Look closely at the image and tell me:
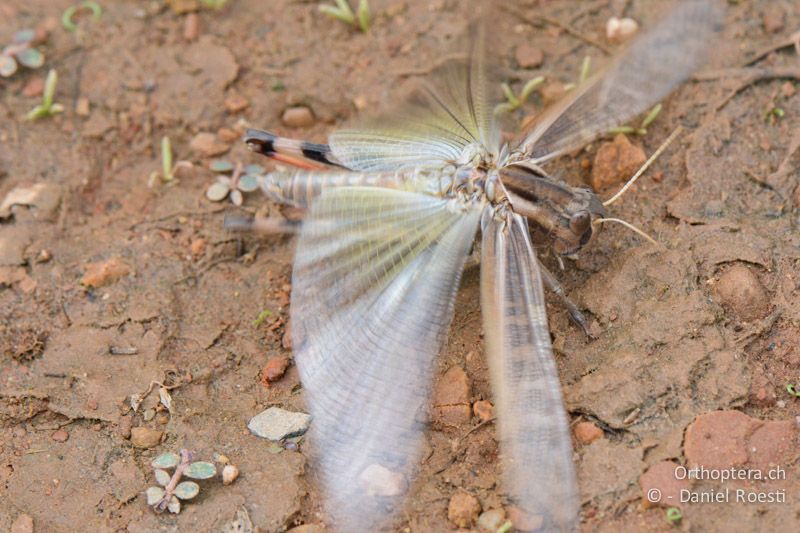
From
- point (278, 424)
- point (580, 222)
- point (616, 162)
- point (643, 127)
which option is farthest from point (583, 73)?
point (278, 424)

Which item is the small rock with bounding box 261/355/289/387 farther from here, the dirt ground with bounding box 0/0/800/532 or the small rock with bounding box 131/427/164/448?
the small rock with bounding box 131/427/164/448

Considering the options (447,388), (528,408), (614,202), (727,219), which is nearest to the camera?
(528,408)

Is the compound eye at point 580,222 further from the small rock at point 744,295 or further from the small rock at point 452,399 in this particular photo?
the small rock at point 452,399

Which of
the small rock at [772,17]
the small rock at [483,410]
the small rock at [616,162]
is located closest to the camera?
the small rock at [483,410]

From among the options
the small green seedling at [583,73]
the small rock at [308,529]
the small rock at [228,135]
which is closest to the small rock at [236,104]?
the small rock at [228,135]

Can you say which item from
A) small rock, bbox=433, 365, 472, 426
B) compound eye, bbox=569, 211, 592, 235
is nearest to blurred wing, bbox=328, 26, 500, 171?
compound eye, bbox=569, 211, 592, 235

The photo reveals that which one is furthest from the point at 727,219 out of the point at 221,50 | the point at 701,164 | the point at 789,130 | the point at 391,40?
the point at 221,50

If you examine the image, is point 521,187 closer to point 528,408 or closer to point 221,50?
point 528,408
